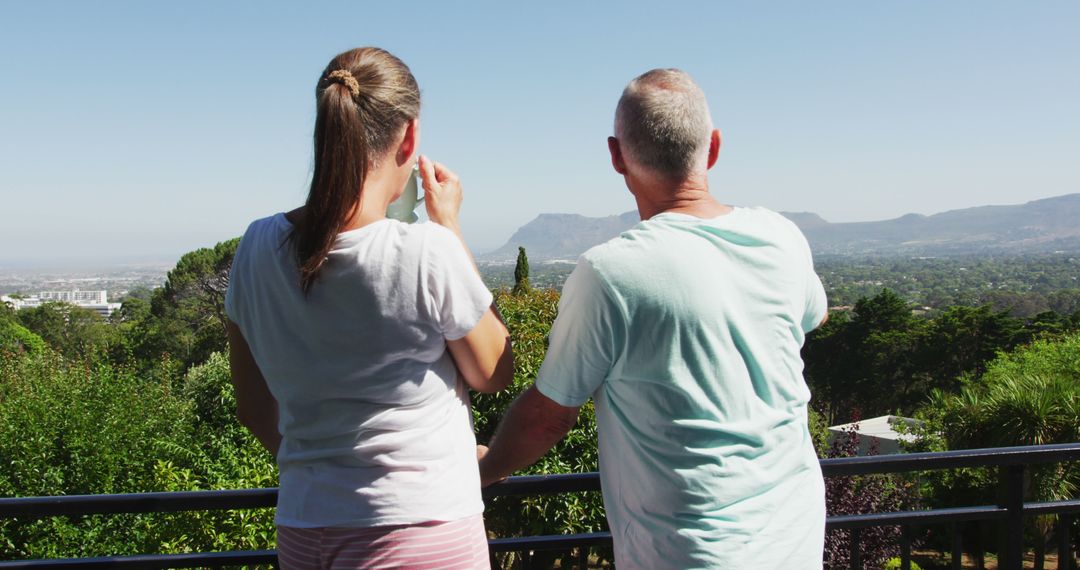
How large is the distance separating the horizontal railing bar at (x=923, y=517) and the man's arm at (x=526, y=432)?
102 cm

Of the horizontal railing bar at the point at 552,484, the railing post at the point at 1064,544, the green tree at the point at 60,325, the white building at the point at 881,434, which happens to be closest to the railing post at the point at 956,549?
the railing post at the point at 1064,544

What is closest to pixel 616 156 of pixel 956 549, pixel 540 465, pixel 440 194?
pixel 440 194

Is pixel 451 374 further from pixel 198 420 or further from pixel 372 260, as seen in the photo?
pixel 198 420

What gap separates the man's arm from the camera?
1.25 m

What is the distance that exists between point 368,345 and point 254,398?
377 mm

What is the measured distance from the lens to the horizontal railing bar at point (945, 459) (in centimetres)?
171

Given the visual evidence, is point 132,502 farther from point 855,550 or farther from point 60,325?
point 60,325

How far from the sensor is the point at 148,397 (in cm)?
1141

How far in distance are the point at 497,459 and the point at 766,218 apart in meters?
0.65

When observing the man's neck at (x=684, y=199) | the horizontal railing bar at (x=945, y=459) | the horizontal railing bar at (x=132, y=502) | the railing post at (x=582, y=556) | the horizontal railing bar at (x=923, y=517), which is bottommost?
the railing post at (x=582, y=556)

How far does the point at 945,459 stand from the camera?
181 cm

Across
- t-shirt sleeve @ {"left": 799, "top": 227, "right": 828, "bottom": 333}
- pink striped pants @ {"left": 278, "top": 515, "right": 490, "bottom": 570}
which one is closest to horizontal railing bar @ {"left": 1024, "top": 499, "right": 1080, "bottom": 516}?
t-shirt sleeve @ {"left": 799, "top": 227, "right": 828, "bottom": 333}

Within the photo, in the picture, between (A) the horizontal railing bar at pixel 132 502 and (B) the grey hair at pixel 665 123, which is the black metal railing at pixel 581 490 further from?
(B) the grey hair at pixel 665 123

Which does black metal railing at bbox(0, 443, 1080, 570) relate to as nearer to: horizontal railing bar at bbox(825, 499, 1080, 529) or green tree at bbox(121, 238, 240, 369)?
horizontal railing bar at bbox(825, 499, 1080, 529)
